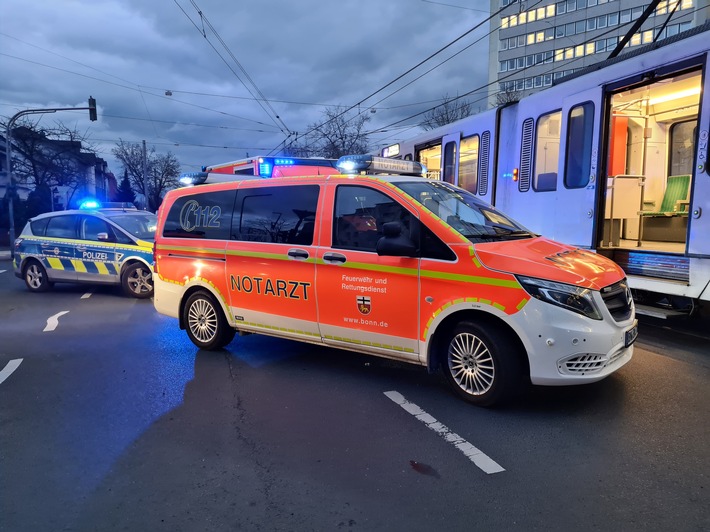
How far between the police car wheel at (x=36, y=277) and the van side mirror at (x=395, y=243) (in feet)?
32.5

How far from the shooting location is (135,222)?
10.8m

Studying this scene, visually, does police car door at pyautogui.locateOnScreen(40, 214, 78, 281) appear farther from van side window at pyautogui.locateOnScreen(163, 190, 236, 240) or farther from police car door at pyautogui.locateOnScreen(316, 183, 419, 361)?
police car door at pyautogui.locateOnScreen(316, 183, 419, 361)

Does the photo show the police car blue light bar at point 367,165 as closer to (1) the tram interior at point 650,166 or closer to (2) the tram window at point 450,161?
(1) the tram interior at point 650,166

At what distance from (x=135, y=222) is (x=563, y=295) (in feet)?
31.0

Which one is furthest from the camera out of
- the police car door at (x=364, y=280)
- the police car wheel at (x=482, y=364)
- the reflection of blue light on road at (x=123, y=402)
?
the police car door at (x=364, y=280)

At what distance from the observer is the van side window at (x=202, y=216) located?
5930mm

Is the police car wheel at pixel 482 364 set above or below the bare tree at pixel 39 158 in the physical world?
below

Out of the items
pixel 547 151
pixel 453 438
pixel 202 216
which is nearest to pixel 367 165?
pixel 202 216

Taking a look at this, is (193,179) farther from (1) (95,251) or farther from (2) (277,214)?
(1) (95,251)

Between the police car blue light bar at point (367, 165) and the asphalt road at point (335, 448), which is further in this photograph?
the police car blue light bar at point (367, 165)

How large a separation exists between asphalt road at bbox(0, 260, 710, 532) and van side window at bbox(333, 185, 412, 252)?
1.43 meters

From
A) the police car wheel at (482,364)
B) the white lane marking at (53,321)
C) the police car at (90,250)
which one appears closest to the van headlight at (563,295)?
the police car wheel at (482,364)

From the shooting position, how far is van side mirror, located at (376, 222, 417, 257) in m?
4.41

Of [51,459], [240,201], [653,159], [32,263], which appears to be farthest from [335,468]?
[32,263]
